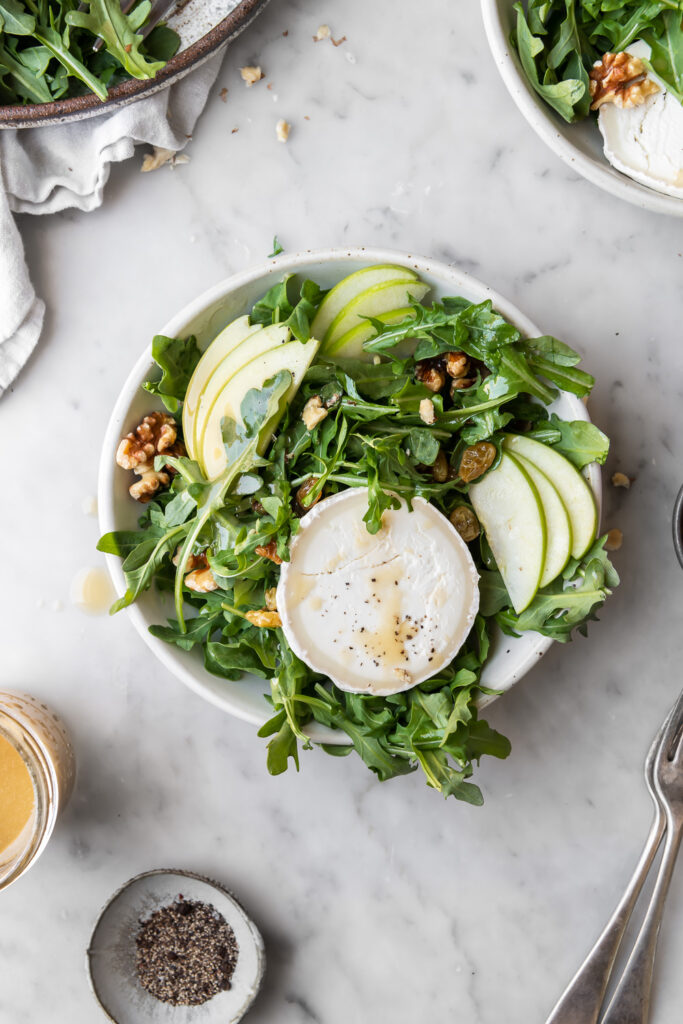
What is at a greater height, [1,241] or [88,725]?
[1,241]

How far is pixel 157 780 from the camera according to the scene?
1.72m

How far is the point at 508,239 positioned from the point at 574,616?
2.45ft

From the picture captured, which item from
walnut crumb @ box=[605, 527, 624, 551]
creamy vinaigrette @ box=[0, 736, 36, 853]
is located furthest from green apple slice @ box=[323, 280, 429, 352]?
creamy vinaigrette @ box=[0, 736, 36, 853]

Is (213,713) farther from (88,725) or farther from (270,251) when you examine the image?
(270,251)

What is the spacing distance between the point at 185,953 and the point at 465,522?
1.04 meters

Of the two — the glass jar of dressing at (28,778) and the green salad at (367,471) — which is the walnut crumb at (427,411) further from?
the glass jar of dressing at (28,778)

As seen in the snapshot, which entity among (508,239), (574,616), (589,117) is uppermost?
(589,117)

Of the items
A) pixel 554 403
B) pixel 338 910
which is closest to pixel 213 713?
pixel 338 910

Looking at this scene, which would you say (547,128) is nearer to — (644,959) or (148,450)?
(148,450)

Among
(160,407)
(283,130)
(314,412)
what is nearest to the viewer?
(314,412)

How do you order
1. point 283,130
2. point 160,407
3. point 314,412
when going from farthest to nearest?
1. point 283,130
2. point 160,407
3. point 314,412

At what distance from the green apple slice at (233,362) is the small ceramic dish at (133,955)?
0.88 metres

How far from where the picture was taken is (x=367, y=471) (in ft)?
4.64

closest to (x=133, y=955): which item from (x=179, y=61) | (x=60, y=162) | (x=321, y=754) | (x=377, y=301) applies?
(x=321, y=754)
